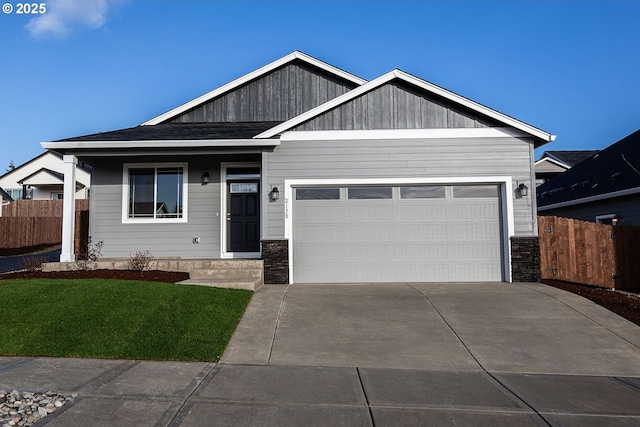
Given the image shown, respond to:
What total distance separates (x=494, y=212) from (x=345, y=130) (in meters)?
4.08

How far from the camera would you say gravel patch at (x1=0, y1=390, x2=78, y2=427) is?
3.50 m

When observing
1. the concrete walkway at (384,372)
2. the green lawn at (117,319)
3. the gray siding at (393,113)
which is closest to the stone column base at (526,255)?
the concrete walkway at (384,372)

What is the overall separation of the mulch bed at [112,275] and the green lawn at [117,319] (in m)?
0.68

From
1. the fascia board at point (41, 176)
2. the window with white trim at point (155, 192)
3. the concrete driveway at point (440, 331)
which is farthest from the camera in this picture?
the fascia board at point (41, 176)

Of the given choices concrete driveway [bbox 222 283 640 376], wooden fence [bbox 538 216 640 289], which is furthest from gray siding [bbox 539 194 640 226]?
concrete driveway [bbox 222 283 640 376]

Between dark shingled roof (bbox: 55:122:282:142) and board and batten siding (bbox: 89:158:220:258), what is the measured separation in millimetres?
710

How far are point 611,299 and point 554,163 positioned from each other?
17.1 meters

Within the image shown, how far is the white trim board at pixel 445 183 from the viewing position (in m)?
9.84

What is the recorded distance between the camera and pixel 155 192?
11.1m

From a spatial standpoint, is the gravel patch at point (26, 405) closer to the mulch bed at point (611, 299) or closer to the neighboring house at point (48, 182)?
the mulch bed at point (611, 299)

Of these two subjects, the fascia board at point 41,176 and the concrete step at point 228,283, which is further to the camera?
the fascia board at point 41,176

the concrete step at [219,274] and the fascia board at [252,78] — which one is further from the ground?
the fascia board at [252,78]

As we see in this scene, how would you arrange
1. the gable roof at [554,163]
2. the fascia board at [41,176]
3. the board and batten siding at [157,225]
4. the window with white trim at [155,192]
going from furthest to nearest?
the fascia board at [41,176] → the gable roof at [554,163] → the window with white trim at [155,192] → the board and batten siding at [157,225]

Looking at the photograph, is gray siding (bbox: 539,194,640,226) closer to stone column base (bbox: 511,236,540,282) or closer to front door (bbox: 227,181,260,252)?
stone column base (bbox: 511,236,540,282)
